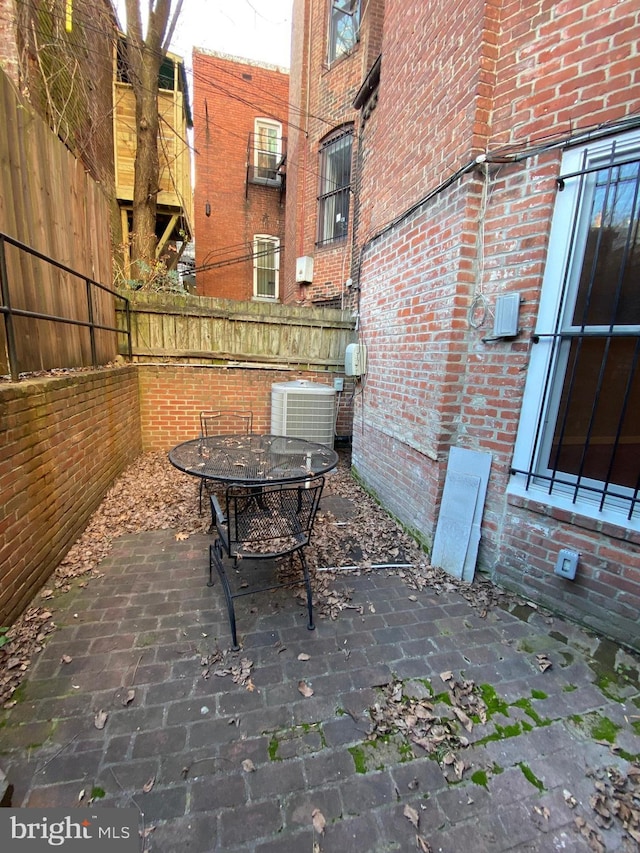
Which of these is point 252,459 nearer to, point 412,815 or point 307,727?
point 307,727

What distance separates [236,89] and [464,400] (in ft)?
40.3

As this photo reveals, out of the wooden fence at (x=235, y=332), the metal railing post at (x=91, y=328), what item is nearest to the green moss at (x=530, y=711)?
the metal railing post at (x=91, y=328)

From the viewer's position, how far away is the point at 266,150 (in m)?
10.4

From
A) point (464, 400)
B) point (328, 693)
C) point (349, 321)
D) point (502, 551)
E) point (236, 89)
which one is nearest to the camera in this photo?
point (328, 693)

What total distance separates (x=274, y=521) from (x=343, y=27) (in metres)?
9.48

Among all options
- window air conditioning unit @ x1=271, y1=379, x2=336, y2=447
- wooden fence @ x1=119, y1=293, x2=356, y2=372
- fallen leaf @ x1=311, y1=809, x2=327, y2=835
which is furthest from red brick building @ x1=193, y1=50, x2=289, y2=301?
fallen leaf @ x1=311, y1=809, x2=327, y2=835

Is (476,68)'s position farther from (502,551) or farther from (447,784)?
(447,784)

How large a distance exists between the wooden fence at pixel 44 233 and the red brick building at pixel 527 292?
2.92 metres

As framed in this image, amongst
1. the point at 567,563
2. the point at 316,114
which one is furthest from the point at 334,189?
the point at 567,563

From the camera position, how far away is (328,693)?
1.71 m

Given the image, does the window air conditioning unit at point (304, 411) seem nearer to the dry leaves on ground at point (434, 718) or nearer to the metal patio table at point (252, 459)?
the metal patio table at point (252, 459)

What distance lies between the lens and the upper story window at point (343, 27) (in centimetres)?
658

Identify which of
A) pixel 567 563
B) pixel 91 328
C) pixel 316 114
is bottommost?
pixel 567 563

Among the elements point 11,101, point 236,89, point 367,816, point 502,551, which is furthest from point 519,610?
point 236,89
